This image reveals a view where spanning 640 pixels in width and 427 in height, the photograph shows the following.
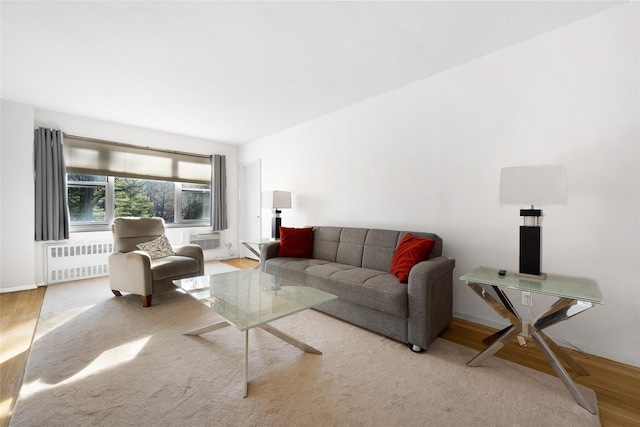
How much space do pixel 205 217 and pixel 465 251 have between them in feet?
16.2

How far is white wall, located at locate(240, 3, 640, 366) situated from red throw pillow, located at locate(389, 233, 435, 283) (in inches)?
19.6

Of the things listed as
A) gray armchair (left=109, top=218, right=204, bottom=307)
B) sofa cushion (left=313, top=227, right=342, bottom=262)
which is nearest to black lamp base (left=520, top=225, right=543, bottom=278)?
sofa cushion (left=313, top=227, right=342, bottom=262)

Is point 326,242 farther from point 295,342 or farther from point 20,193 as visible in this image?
point 20,193

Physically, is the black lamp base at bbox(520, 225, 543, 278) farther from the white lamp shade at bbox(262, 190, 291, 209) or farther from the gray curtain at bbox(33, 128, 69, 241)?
the gray curtain at bbox(33, 128, 69, 241)

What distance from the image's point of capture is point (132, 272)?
305 cm

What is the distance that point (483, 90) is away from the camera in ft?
8.48

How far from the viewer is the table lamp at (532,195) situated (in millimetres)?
1782

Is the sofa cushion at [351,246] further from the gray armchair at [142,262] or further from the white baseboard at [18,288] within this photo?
the white baseboard at [18,288]

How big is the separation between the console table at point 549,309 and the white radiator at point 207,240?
4919 mm

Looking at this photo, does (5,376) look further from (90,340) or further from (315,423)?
(315,423)

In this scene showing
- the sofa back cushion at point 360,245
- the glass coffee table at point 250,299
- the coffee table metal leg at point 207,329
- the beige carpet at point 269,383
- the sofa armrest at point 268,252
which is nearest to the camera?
the beige carpet at point 269,383

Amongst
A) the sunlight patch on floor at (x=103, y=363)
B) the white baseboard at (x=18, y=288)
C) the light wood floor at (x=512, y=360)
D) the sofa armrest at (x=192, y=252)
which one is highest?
the sofa armrest at (x=192, y=252)

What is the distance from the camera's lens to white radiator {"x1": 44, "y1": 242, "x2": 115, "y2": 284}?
3.90 metres

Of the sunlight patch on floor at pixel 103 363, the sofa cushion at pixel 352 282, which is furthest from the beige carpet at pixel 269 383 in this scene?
the sofa cushion at pixel 352 282
